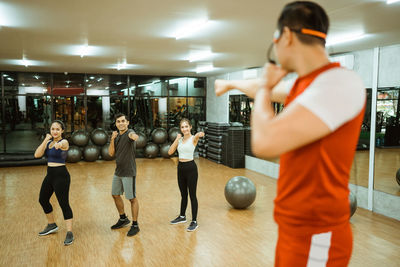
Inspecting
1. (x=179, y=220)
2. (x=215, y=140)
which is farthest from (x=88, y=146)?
(x=179, y=220)

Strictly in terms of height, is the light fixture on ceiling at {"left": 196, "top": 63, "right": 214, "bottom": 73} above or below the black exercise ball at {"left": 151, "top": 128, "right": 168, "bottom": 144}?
above

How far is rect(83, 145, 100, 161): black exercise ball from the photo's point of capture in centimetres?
1030

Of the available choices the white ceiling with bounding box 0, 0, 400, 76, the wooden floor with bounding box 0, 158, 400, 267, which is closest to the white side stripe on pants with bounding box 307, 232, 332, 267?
the wooden floor with bounding box 0, 158, 400, 267

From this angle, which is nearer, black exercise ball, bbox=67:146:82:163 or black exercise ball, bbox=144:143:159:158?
black exercise ball, bbox=67:146:82:163

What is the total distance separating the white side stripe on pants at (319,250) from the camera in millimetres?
925

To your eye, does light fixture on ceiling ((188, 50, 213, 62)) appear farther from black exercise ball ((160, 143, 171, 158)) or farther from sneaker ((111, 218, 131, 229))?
black exercise ball ((160, 143, 171, 158))

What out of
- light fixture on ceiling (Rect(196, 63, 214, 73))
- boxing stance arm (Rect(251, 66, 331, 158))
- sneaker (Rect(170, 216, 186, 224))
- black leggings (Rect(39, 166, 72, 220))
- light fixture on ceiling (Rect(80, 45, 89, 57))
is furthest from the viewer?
light fixture on ceiling (Rect(196, 63, 214, 73))

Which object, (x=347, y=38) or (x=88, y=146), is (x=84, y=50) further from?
(x=347, y=38)

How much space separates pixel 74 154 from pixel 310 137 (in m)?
10.2

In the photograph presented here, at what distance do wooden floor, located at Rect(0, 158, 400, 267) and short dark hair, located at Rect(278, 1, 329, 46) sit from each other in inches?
124

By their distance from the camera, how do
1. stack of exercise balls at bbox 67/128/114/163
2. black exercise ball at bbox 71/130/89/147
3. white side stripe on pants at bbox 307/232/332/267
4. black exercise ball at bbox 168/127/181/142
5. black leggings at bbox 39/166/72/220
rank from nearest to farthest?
white side stripe on pants at bbox 307/232/332/267, black leggings at bbox 39/166/72/220, stack of exercise balls at bbox 67/128/114/163, black exercise ball at bbox 71/130/89/147, black exercise ball at bbox 168/127/181/142

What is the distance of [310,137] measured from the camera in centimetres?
81

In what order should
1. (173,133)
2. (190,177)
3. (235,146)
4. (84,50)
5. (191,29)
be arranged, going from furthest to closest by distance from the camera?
(173,133) < (235,146) < (84,50) < (191,29) < (190,177)

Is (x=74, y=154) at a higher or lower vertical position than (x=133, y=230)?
higher
